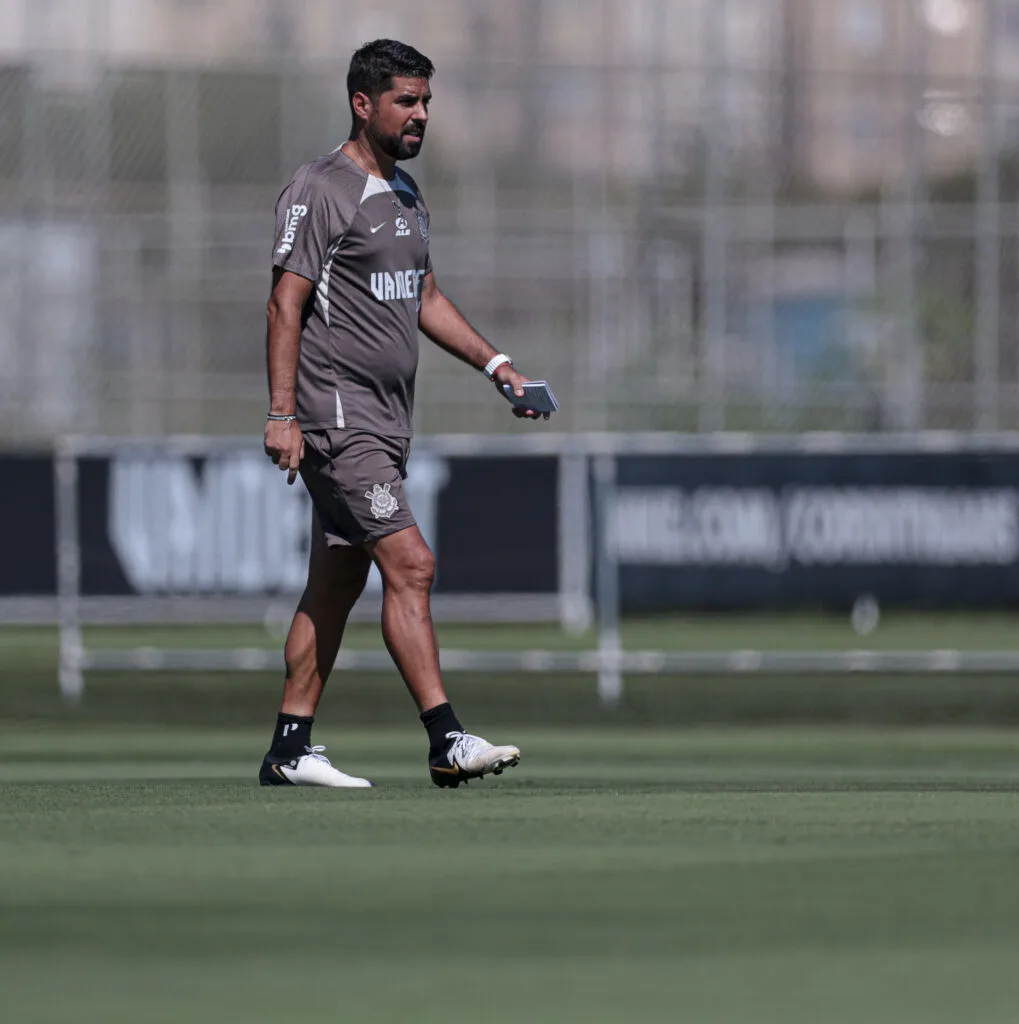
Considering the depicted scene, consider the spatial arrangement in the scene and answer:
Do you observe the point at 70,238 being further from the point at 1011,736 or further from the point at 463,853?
the point at 463,853

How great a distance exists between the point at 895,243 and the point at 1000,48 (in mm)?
2548

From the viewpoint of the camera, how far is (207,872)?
4832 mm

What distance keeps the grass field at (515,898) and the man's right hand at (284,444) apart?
850 millimetres

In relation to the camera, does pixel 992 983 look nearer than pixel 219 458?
Yes

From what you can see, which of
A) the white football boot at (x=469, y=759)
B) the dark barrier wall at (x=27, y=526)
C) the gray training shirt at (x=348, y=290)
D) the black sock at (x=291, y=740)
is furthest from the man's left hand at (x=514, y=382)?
the dark barrier wall at (x=27, y=526)

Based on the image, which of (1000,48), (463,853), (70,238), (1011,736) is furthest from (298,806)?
(1000,48)

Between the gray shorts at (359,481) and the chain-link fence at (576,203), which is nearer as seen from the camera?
the gray shorts at (359,481)

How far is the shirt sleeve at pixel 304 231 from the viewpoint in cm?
688

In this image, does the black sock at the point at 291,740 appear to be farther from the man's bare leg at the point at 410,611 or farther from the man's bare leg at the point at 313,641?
the man's bare leg at the point at 410,611

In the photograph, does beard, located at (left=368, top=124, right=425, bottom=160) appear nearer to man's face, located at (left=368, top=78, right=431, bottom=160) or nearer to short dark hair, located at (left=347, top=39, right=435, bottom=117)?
man's face, located at (left=368, top=78, right=431, bottom=160)

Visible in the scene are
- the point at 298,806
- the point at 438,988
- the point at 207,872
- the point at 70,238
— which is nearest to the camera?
the point at 438,988

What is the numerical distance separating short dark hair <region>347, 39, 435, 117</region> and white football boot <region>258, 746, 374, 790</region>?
1.76 m

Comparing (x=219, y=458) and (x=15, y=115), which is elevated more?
(x=15, y=115)

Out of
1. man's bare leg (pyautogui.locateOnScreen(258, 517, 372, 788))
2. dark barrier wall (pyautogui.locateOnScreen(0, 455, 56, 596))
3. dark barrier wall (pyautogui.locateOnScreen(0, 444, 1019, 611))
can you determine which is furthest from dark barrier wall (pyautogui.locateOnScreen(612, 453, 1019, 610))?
man's bare leg (pyautogui.locateOnScreen(258, 517, 372, 788))
